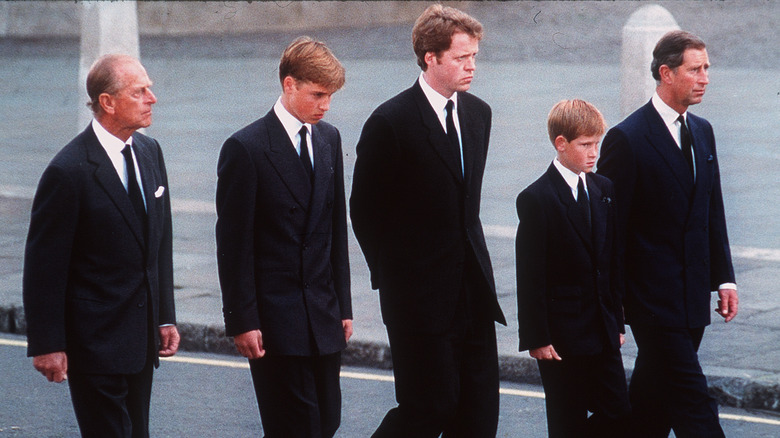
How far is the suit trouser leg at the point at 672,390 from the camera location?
15.6 feet

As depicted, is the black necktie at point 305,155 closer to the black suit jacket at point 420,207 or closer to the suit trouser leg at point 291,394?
the black suit jacket at point 420,207

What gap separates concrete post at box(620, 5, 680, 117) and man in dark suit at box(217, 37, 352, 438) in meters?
6.64

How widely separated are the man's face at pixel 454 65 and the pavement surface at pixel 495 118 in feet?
8.67

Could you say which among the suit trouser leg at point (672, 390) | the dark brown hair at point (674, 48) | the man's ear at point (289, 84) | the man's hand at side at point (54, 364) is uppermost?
the dark brown hair at point (674, 48)

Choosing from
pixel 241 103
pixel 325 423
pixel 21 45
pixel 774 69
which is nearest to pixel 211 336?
pixel 325 423

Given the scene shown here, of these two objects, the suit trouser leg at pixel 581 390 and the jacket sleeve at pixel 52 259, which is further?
the suit trouser leg at pixel 581 390

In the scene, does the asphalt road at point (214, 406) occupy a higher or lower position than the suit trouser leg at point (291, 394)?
lower

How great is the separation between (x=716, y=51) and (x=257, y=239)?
17405mm

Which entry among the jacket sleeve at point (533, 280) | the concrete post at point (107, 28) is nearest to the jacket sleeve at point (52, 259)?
the jacket sleeve at point (533, 280)

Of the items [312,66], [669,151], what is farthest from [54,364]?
[669,151]

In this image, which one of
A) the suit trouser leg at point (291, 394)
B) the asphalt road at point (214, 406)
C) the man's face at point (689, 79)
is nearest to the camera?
the suit trouser leg at point (291, 394)

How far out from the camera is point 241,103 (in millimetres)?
17719

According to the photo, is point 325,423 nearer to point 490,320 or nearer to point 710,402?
point 490,320

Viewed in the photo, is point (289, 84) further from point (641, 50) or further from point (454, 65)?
point (641, 50)
